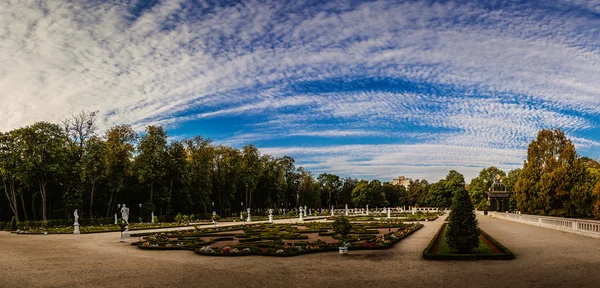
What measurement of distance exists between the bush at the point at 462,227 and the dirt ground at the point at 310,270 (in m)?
1.50

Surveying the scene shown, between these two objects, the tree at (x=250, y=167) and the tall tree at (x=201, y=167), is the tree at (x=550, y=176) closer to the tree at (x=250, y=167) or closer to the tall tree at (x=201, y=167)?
the tree at (x=250, y=167)

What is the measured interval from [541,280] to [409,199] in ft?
406

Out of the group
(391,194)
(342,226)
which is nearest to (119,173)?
(342,226)

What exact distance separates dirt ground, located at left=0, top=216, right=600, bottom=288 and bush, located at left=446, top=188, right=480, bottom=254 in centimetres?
150

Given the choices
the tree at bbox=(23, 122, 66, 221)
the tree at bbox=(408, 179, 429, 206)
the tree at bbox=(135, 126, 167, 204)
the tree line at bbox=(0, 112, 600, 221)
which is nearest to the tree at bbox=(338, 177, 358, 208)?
the tree at bbox=(408, 179, 429, 206)

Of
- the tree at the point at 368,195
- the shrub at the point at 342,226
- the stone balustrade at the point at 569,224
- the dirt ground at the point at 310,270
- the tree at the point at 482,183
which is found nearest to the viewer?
the dirt ground at the point at 310,270

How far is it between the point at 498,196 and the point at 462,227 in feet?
159

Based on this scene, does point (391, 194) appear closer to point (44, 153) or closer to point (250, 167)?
point (250, 167)

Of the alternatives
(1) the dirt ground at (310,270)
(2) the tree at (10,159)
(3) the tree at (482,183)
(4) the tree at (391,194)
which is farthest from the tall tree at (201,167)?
(4) the tree at (391,194)

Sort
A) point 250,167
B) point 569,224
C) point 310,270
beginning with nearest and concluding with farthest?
1. point 310,270
2. point 569,224
3. point 250,167

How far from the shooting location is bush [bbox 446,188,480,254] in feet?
54.5

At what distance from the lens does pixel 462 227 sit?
16750 mm

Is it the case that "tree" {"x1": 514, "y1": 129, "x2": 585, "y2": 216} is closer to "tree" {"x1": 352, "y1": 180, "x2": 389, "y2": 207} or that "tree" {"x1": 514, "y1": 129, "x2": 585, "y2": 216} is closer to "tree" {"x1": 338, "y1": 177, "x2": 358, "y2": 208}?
"tree" {"x1": 352, "y1": 180, "x2": 389, "y2": 207}

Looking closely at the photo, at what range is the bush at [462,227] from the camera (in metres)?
16.6
